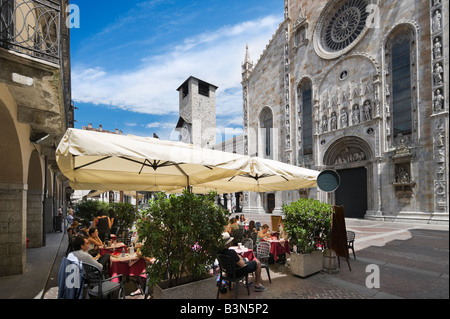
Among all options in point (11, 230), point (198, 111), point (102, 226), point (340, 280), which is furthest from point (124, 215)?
point (198, 111)

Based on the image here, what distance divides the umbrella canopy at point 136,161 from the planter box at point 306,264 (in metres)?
2.71

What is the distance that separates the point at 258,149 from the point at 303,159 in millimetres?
6941

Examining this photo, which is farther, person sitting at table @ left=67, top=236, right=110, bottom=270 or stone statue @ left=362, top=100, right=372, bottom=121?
stone statue @ left=362, top=100, right=372, bottom=121

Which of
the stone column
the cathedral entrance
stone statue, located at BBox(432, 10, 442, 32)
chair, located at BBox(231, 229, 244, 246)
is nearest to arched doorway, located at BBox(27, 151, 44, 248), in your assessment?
the stone column

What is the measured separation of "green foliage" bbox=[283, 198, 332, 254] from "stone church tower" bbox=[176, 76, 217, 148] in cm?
4565

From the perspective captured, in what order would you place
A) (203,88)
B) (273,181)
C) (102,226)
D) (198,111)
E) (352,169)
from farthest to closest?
(203,88) → (198,111) → (352,169) → (273,181) → (102,226)

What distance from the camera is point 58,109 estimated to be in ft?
19.8

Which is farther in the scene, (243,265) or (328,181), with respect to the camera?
(328,181)

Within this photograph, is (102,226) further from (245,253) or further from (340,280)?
(340,280)

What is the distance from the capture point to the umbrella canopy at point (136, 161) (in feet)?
12.2

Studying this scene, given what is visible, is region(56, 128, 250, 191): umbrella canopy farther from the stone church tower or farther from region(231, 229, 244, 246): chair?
the stone church tower

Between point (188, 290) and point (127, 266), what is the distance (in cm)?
199

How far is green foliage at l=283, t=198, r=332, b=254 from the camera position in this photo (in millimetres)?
6184

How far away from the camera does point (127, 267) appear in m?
5.29
